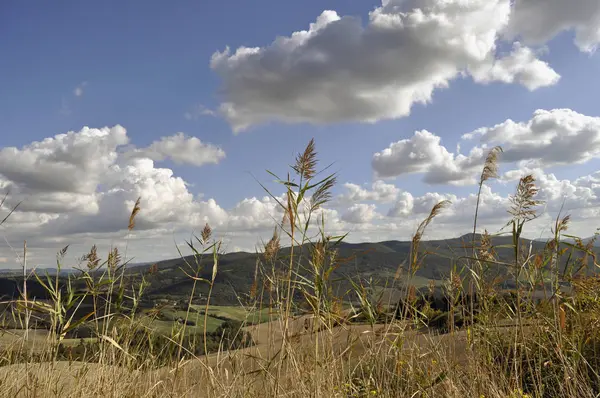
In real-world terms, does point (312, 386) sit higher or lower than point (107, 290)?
lower

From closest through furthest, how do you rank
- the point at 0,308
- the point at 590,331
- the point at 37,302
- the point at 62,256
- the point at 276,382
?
the point at 37,302, the point at 276,382, the point at 62,256, the point at 590,331, the point at 0,308

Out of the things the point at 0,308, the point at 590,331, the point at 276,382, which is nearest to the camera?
the point at 276,382

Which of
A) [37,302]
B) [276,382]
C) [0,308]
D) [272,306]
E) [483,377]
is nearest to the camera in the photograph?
[37,302]

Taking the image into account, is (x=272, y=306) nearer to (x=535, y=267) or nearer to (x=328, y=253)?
(x=328, y=253)

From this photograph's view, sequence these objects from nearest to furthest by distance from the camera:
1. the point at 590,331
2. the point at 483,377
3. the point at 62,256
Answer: the point at 483,377
the point at 62,256
the point at 590,331

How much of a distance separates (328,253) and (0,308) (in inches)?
156

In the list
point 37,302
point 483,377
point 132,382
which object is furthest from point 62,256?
point 483,377

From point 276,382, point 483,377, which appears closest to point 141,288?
point 276,382

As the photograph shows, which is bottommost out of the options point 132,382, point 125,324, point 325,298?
point 132,382

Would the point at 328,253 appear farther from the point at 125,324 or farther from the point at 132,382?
the point at 125,324

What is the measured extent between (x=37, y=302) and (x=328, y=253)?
2.15 m

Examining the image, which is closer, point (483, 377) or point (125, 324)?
point (483, 377)

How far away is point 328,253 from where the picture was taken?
157 inches

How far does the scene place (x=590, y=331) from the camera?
493 cm
